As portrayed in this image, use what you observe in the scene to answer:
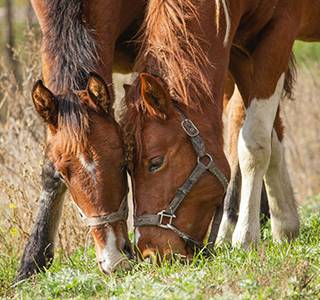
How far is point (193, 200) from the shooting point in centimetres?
517

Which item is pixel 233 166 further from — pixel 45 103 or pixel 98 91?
pixel 45 103

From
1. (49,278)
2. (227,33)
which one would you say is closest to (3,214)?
(49,278)

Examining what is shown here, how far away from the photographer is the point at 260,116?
18.8 ft

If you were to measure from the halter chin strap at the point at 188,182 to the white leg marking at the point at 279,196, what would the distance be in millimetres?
1241

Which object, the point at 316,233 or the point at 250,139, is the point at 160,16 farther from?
the point at 316,233

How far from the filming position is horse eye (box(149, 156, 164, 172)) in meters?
5.11

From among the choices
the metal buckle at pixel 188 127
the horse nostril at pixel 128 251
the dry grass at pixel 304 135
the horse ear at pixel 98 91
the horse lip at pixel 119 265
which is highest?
the horse ear at pixel 98 91

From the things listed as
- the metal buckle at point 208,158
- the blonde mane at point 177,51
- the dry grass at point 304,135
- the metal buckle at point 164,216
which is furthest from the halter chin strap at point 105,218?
the dry grass at point 304,135

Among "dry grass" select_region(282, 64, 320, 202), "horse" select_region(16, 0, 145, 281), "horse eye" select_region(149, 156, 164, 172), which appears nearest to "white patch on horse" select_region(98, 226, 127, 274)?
"horse" select_region(16, 0, 145, 281)

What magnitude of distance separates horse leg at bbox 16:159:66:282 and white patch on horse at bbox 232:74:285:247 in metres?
1.13

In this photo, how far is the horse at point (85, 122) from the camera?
16.6 feet

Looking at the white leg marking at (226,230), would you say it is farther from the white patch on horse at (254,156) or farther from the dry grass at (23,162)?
the dry grass at (23,162)

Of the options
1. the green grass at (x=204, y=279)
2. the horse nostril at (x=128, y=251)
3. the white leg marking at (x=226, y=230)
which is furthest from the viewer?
the white leg marking at (x=226, y=230)

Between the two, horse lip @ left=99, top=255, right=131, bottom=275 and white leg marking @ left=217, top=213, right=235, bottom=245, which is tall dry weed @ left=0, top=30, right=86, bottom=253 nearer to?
white leg marking @ left=217, top=213, right=235, bottom=245
